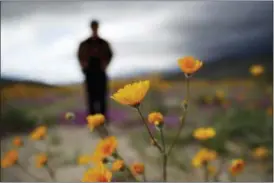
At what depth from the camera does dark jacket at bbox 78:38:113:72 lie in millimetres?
1033

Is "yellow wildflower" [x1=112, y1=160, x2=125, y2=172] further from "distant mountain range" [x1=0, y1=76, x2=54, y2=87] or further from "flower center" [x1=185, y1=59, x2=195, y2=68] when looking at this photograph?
"distant mountain range" [x1=0, y1=76, x2=54, y2=87]

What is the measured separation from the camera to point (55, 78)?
110 cm

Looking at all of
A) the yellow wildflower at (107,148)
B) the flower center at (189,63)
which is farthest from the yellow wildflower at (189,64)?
the yellow wildflower at (107,148)

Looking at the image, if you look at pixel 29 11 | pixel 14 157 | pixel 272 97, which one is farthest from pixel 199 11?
pixel 14 157

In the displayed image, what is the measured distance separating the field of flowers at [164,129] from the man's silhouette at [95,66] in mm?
24

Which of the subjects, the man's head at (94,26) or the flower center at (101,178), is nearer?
the flower center at (101,178)

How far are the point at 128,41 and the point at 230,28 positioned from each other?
0.28 metres

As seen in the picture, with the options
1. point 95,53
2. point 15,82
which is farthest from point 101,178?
point 15,82

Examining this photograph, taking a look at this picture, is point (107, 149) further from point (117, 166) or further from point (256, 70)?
point (256, 70)

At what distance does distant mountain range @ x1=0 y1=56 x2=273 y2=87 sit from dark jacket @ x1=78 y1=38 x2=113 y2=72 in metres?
0.10

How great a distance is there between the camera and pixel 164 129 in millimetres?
1091

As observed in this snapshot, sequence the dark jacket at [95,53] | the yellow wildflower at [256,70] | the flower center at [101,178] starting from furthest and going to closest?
the yellow wildflower at [256,70]
the dark jacket at [95,53]
the flower center at [101,178]

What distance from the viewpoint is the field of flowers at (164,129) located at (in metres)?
1.08

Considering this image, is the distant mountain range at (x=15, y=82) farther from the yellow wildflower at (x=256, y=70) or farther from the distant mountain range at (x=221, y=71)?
the yellow wildflower at (x=256, y=70)
